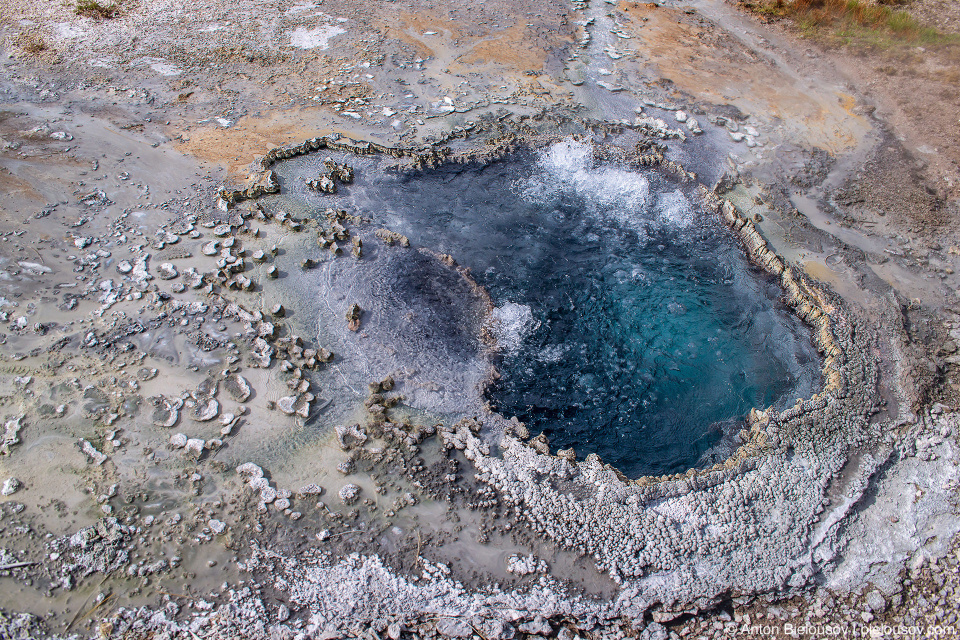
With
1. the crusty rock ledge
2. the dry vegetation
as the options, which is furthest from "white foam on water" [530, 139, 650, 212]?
the dry vegetation

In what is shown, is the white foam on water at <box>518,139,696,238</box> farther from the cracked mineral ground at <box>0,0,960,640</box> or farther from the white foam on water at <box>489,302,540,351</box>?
the white foam on water at <box>489,302,540,351</box>

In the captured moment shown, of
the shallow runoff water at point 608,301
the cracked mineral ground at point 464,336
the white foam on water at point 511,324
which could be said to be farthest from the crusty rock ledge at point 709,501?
the white foam on water at point 511,324

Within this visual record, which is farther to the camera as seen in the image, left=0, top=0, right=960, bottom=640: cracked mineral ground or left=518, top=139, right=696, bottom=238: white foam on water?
left=518, top=139, right=696, bottom=238: white foam on water

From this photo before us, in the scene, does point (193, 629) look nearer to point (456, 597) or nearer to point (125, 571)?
point (125, 571)

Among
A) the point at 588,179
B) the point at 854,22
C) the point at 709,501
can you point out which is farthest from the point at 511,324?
the point at 854,22

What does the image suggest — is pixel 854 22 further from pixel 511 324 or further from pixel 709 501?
pixel 709 501

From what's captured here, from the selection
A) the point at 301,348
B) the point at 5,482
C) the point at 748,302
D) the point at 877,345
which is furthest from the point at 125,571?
the point at 877,345
